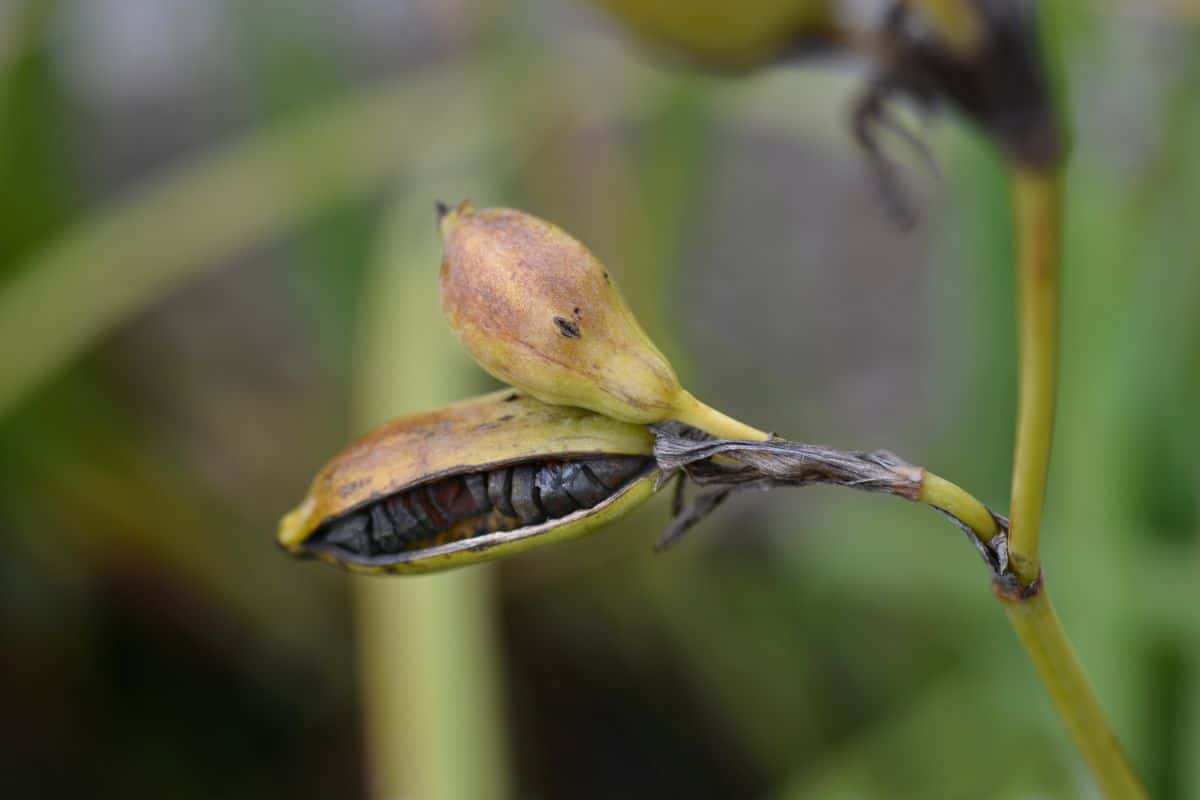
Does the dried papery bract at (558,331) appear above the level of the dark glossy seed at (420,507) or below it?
above

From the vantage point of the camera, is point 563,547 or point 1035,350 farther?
point 563,547

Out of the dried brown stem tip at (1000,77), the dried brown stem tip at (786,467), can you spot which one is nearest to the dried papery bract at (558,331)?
the dried brown stem tip at (786,467)

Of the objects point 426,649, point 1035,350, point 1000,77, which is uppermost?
point 1000,77

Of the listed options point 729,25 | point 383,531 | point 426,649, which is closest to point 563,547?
point 426,649

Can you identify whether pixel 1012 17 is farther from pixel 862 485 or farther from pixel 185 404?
pixel 185 404

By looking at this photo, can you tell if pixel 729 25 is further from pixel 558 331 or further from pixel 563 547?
pixel 563 547

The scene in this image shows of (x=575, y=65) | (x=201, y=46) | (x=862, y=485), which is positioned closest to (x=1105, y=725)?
(x=862, y=485)

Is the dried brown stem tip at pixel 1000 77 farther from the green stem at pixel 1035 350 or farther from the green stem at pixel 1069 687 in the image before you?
the green stem at pixel 1069 687
